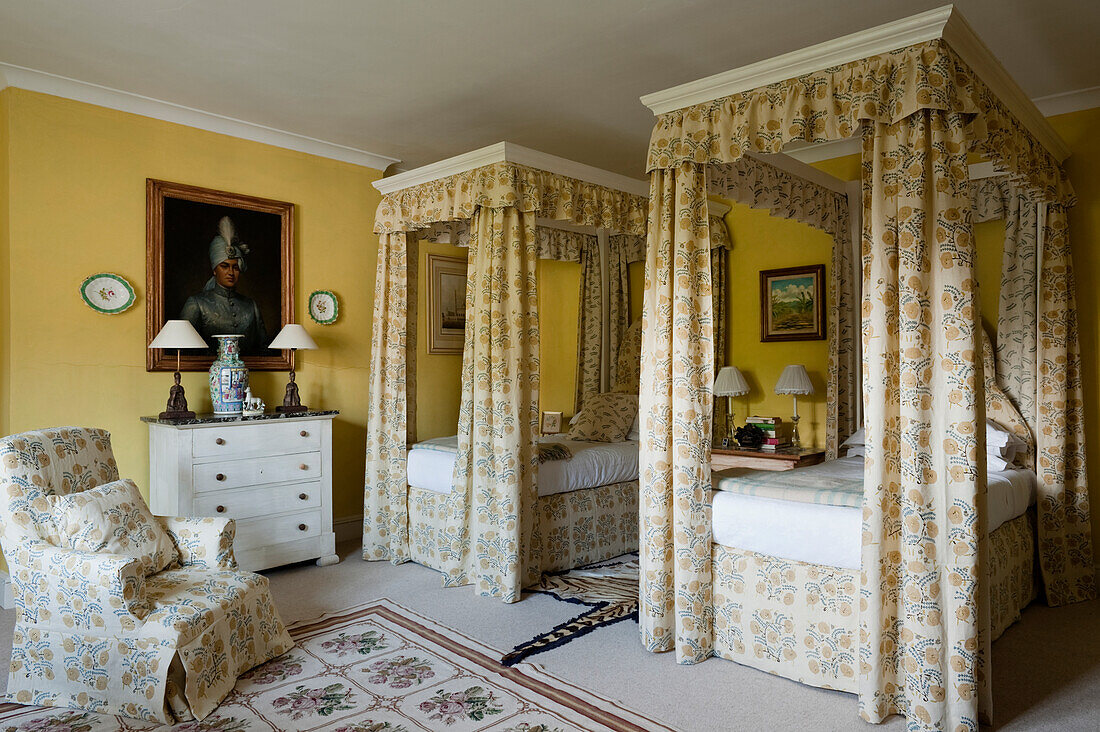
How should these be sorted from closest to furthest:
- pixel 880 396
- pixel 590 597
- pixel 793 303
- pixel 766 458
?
pixel 880 396 → pixel 590 597 → pixel 766 458 → pixel 793 303

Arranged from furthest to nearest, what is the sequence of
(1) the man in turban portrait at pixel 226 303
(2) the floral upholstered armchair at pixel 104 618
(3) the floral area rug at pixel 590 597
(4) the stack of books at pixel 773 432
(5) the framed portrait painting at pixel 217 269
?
(4) the stack of books at pixel 773 432, (1) the man in turban portrait at pixel 226 303, (5) the framed portrait painting at pixel 217 269, (3) the floral area rug at pixel 590 597, (2) the floral upholstered armchair at pixel 104 618

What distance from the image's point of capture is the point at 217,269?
4797 millimetres

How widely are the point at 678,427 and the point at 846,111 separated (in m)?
1.43

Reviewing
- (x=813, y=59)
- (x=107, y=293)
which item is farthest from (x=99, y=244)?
(x=813, y=59)

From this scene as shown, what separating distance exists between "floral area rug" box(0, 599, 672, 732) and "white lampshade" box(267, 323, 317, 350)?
199 cm

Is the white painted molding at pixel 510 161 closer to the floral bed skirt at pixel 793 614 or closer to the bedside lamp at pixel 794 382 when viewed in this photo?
the bedside lamp at pixel 794 382

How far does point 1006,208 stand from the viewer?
14.5 ft

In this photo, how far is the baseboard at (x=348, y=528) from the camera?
214 inches

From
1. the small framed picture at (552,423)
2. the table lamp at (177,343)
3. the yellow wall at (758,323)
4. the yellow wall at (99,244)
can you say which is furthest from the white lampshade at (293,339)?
the yellow wall at (758,323)

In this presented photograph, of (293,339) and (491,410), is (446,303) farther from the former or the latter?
(491,410)

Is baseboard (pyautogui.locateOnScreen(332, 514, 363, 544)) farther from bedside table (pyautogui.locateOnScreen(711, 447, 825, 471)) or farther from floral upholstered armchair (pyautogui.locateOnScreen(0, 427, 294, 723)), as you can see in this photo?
bedside table (pyautogui.locateOnScreen(711, 447, 825, 471))

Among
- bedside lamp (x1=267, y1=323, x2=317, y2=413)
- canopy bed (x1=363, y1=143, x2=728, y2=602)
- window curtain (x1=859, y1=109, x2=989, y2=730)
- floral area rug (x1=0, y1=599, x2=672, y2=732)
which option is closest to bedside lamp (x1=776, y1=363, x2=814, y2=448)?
canopy bed (x1=363, y1=143, x2=728, y2=602)

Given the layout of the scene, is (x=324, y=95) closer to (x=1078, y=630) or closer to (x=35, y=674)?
(x=35, y=674)

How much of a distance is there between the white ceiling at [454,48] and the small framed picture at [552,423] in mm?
2699
